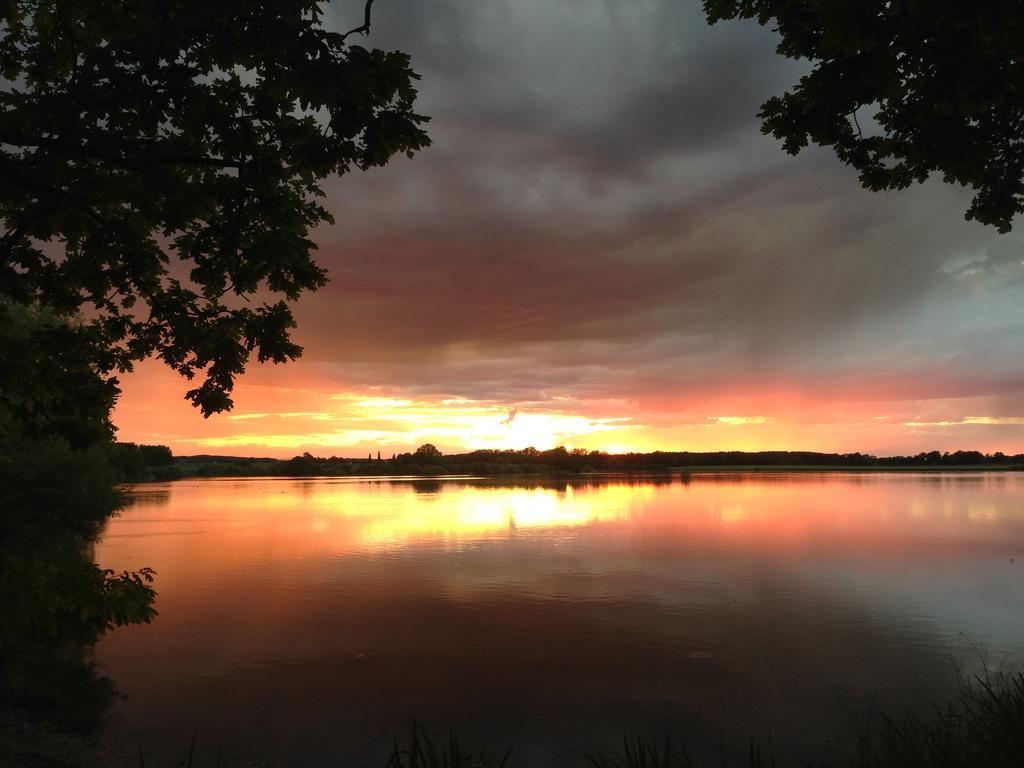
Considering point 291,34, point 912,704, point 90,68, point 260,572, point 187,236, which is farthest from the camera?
point 260,572

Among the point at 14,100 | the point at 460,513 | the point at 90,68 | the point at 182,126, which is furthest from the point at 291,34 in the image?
the point at 460,513

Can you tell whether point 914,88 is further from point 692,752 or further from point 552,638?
point 552,638

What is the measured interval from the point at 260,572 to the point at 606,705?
25576 millimetres

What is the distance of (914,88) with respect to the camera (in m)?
10.4

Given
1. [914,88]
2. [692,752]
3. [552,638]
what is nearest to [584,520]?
[552,638]

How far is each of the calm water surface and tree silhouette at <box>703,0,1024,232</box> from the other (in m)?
9.99

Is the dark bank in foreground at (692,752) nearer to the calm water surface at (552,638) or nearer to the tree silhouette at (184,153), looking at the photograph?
the calm water surface at (552,638)

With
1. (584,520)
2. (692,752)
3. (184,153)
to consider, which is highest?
(184,153)

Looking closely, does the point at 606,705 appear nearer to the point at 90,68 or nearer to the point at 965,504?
the point at 90,68

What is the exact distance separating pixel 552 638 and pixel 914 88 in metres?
18.5

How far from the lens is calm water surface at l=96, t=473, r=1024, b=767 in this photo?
1535cm

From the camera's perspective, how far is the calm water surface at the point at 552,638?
15.4m

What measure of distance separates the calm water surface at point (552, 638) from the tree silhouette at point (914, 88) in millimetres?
9992

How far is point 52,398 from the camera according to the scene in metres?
11.4
